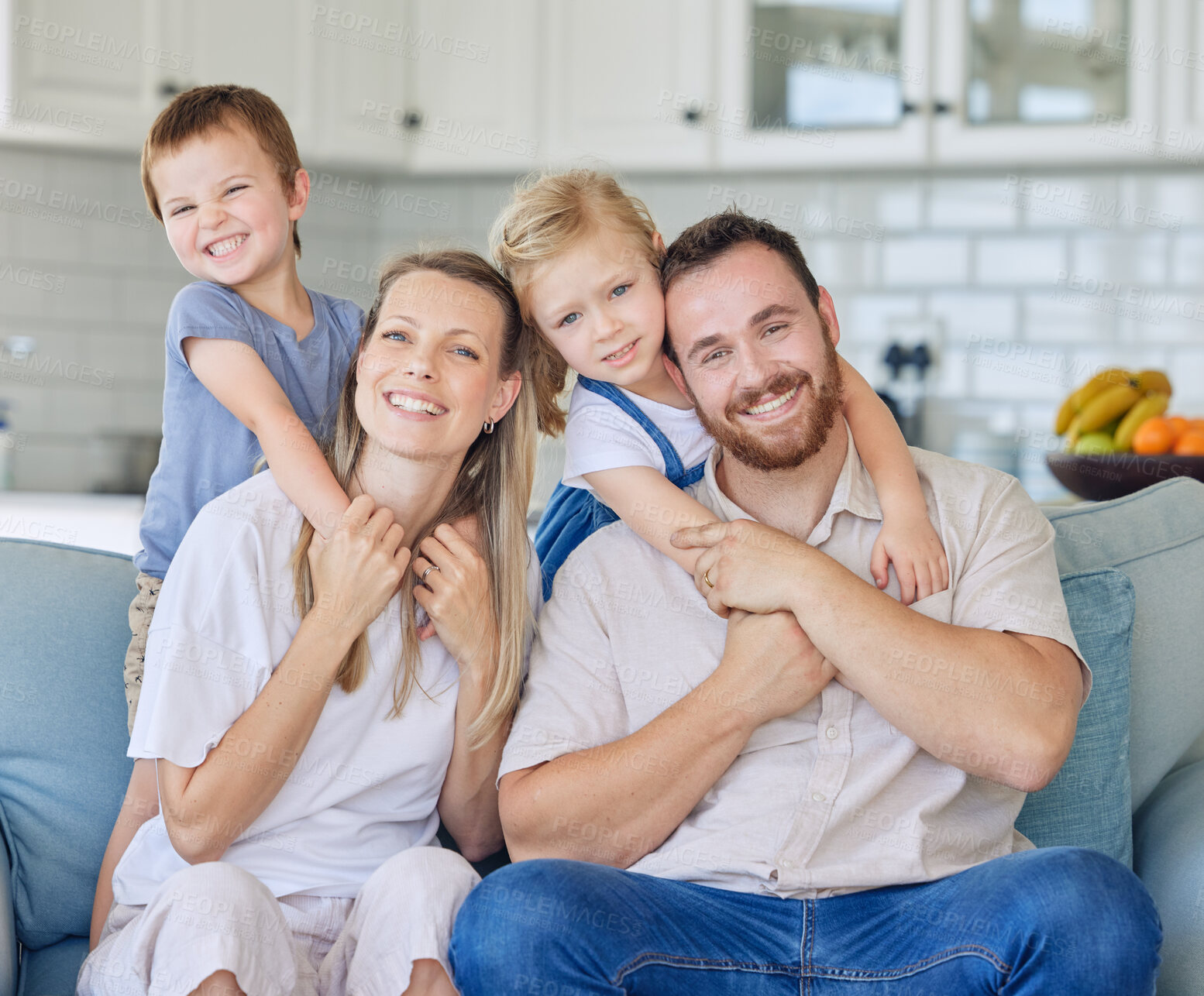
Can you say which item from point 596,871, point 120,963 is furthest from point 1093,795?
point 120,963

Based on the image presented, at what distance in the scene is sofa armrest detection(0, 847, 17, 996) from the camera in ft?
4.21

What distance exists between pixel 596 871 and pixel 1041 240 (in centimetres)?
301

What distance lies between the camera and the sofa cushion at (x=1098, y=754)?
1.47 meters

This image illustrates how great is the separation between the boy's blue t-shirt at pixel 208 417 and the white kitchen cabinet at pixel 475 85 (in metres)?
2.09

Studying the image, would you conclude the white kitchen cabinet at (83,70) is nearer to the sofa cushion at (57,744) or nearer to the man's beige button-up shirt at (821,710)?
the sofa cushion at (57,744)

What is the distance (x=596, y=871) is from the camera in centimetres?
119

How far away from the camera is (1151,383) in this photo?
2.37 m

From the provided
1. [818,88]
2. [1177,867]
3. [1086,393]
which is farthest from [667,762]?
[818,88]

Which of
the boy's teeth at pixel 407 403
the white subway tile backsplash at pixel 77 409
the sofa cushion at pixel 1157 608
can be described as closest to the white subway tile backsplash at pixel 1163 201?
the sofa cushion at pixel 1157 608

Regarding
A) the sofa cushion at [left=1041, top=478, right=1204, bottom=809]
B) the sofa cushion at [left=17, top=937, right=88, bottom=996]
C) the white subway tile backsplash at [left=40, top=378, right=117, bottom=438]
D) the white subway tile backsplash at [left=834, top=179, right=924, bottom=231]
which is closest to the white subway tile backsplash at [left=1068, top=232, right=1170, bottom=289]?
the white subway tile backsplash at [left=834, top=179, right=924, bottom=231]

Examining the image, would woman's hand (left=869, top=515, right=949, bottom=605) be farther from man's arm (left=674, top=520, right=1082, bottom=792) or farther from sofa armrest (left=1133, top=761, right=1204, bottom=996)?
sofa armrest (left=1133, top=761, right=1204, bottom=996)

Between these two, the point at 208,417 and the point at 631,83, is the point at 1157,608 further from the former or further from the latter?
the point at 631,83

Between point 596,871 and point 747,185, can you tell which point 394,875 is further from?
point 747,185

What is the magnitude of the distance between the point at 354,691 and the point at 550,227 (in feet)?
2.44
